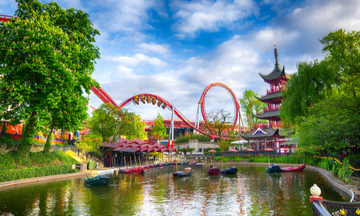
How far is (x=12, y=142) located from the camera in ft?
79.1

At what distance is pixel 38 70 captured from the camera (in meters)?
18.8

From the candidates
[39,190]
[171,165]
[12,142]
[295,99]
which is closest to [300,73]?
[295,99]

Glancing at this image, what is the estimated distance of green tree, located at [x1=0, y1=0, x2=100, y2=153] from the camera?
19172 mm

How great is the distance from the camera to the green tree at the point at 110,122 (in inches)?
1619

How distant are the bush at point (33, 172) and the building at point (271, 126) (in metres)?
38.8

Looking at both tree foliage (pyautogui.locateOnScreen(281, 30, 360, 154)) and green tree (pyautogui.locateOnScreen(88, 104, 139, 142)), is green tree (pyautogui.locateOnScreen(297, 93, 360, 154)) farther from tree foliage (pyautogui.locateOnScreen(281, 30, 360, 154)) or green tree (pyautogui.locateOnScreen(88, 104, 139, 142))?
green tree (pyautogui.locateOnScreen(88, 104, 139, 142))

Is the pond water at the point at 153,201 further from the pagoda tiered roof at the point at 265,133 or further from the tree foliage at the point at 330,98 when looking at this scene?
the pagoda tiered roof at the point at 265,133

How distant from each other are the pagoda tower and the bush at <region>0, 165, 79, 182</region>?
136ft

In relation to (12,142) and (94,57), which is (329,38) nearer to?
(94,57)

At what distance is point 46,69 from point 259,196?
19.1 metres

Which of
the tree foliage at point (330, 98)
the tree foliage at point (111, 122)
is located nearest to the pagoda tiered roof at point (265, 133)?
the tree foliage at point (330, 98)

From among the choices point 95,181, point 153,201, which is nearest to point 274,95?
point 95,181

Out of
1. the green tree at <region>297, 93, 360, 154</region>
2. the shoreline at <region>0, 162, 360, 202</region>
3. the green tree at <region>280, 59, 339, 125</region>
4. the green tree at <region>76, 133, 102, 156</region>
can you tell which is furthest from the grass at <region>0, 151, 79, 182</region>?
the green tree at <region>280, 59, 339, 125</region>

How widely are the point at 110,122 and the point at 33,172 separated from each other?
19.0 metres
